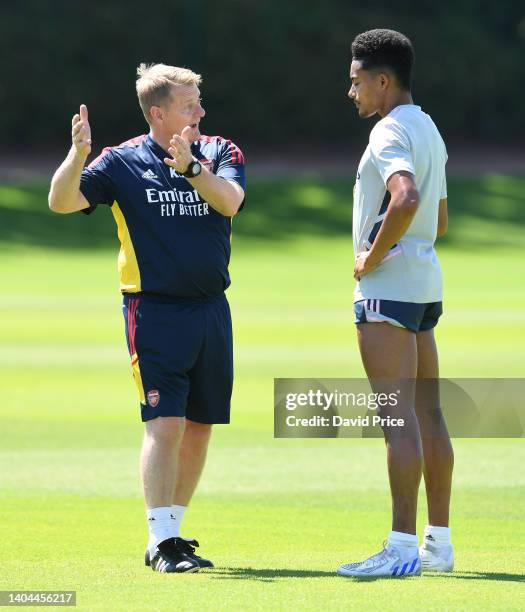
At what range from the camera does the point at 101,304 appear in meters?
21.5

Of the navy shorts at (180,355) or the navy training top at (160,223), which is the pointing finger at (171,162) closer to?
the navy training top at (160,223)

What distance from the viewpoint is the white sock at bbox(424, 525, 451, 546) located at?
20.3 ft

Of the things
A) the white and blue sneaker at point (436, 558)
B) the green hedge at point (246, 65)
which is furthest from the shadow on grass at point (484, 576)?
the green hedge at point (246, 65)

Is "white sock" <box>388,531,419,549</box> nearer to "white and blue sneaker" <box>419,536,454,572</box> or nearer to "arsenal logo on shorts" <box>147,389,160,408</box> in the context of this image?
"white and blue sneaker" <box>419,536,454,572</box>

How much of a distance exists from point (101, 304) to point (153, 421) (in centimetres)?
1545

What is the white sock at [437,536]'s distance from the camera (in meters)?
6.18

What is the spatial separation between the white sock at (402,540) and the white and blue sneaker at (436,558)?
17cm

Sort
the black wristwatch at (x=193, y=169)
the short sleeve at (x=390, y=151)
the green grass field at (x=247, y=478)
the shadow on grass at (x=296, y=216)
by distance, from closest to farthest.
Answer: the green grass field at (x=247, y=478), the short sleeve at (x=390, y=151), the black wristwatch at (x=193, y=169), the shadow on grass at (x=296, y=216)

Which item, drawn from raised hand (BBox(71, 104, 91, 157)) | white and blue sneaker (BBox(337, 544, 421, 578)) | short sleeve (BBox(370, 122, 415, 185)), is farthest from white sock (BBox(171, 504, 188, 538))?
short sleeve (BBox(370, 122, 415, 185))

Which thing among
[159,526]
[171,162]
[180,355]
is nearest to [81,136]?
[171,162]

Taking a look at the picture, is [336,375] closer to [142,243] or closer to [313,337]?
[313,337]

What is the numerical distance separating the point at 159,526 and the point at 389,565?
3.25 feet

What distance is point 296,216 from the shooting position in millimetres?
37219

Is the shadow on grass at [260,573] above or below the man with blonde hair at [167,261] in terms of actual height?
below
